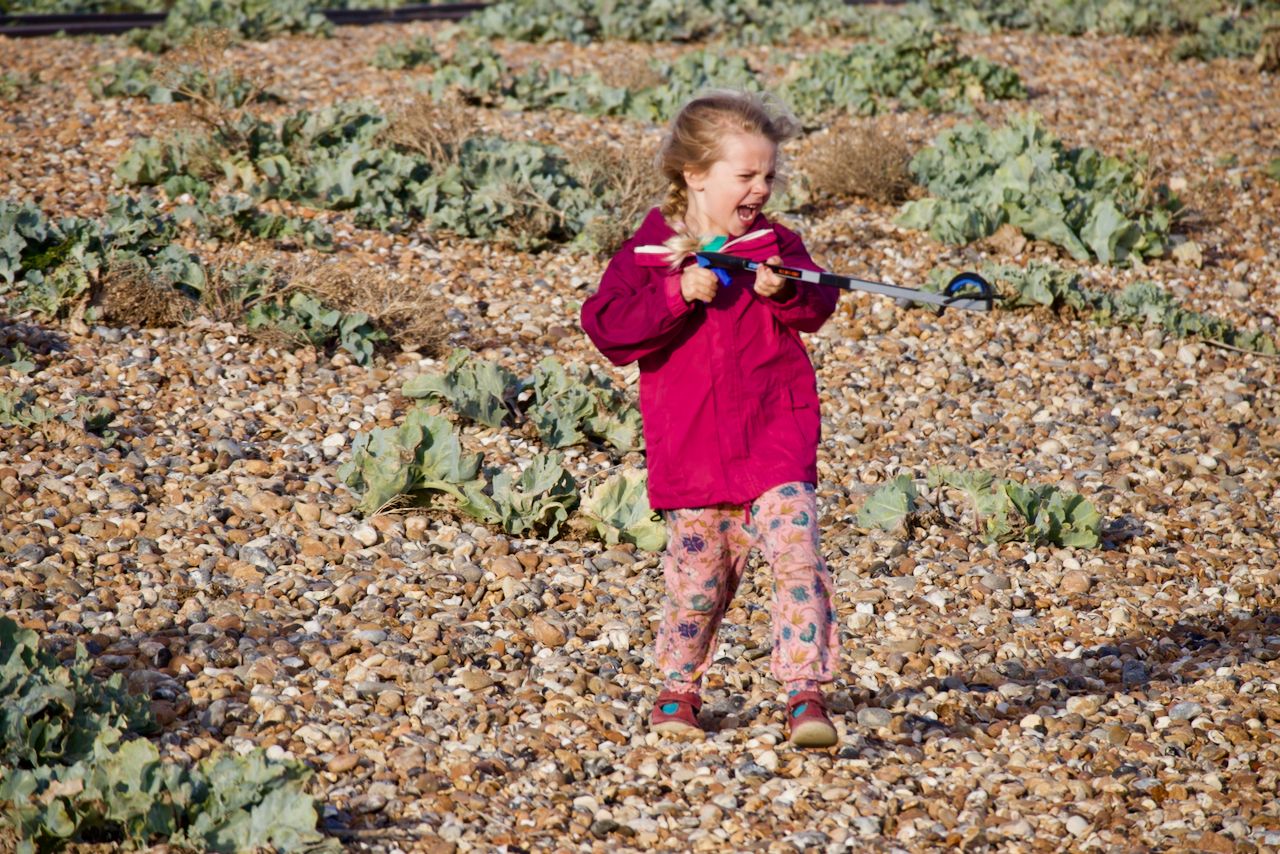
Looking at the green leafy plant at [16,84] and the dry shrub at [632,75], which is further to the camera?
the dry shrub at [632,75]

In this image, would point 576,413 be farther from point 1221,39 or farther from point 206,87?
point 1221,39

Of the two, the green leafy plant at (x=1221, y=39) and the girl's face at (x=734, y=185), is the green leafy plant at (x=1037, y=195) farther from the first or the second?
the girl's face at (x=734, y=185)

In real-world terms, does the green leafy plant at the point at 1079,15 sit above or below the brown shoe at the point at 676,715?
above

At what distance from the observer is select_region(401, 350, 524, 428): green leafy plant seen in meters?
6.27

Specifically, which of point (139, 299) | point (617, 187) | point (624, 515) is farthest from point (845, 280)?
point (617, 187)

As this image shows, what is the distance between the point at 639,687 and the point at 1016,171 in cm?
569

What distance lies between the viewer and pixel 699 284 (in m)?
3.49

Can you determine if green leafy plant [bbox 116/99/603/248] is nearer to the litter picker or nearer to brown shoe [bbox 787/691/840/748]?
the litter picker

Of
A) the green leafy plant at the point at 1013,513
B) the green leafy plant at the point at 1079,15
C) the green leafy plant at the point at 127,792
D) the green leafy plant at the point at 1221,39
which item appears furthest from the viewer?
the green leafy plant at the point at 1079,15

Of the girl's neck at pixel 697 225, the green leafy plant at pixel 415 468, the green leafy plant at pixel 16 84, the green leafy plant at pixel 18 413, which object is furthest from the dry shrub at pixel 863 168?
→ the girl's neck at pixel 697 225

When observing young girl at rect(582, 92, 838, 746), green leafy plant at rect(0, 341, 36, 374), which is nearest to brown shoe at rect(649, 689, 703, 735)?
young girl at rect(582, 92, 838, 746)

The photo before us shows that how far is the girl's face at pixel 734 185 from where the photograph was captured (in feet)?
12.2

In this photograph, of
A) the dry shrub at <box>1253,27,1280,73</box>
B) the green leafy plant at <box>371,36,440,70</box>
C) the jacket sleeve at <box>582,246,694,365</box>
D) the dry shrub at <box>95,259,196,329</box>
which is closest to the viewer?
the jacket sleeve at <box>582,246,694,365</box>

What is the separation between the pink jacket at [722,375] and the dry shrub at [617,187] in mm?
4507
